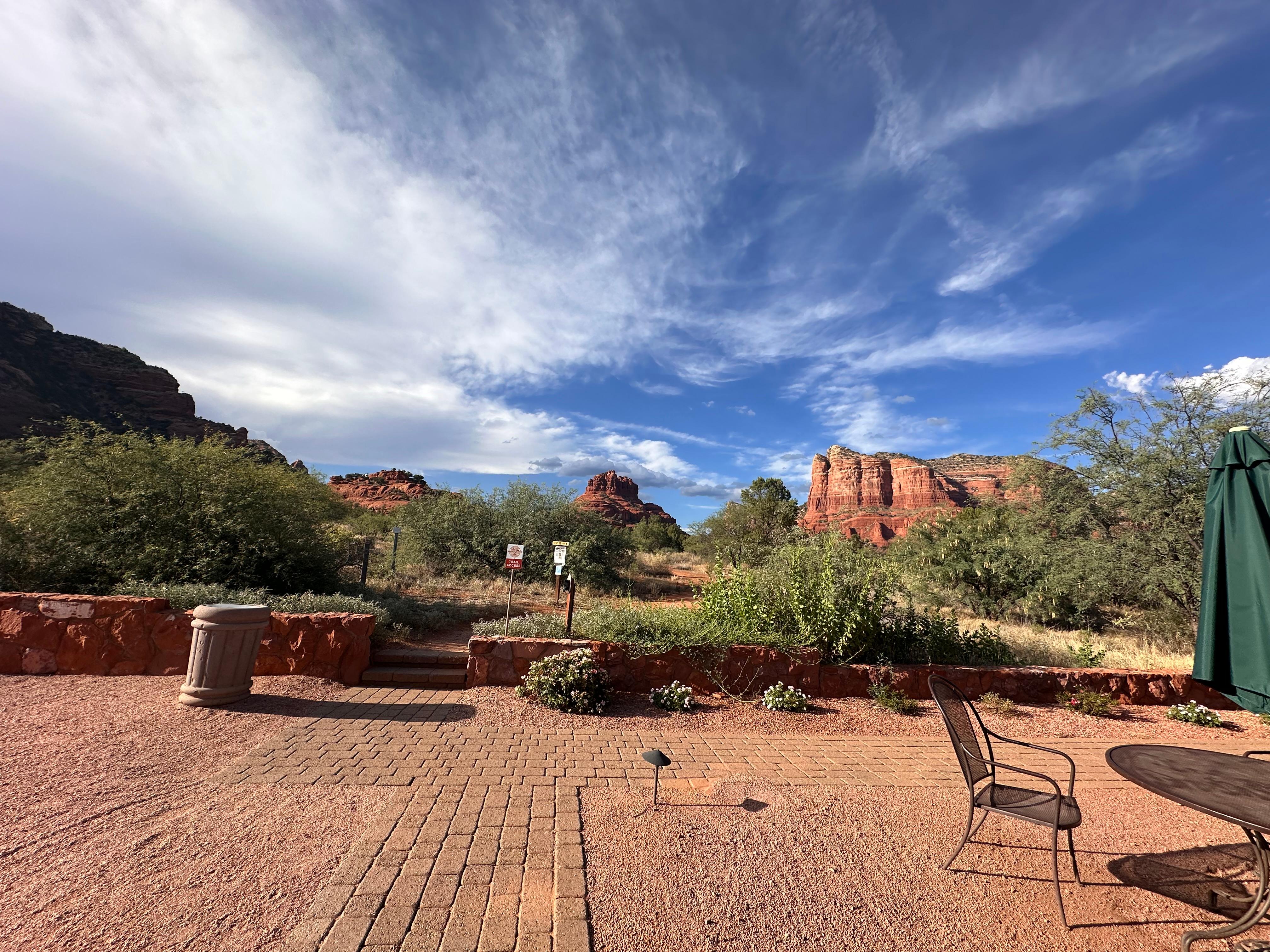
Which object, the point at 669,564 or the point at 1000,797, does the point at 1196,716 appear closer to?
the point at 1000,797

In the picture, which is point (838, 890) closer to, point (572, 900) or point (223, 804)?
point (572, 900)

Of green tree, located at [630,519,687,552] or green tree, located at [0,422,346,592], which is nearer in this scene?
green tree, located at [0,422,346,592]

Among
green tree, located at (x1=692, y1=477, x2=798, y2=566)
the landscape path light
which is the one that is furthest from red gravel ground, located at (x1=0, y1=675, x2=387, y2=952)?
green tree, located at (x1=692, y1=477, x2=798, y2=566)

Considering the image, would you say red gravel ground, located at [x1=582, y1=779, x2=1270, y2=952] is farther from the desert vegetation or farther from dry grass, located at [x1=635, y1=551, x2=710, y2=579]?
dry grass, located at [x1=635, y1=551, x2=710, y2=579]

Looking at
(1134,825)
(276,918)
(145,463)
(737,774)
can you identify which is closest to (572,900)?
(276,918)

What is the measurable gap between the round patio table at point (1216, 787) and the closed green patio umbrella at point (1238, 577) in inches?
13.9

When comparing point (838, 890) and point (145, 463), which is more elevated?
point (145, 463)

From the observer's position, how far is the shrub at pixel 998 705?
5.88 meters

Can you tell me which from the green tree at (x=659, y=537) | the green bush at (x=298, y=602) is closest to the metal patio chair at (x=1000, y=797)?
the green bush at (x=298, y=602)

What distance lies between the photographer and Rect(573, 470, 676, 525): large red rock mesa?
68.9 meters

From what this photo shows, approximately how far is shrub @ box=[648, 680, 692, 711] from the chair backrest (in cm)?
269

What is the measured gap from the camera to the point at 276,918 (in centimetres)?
227

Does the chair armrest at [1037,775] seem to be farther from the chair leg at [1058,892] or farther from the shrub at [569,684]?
the shrub at [569,684]

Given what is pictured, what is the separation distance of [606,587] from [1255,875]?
13014 millimetres
